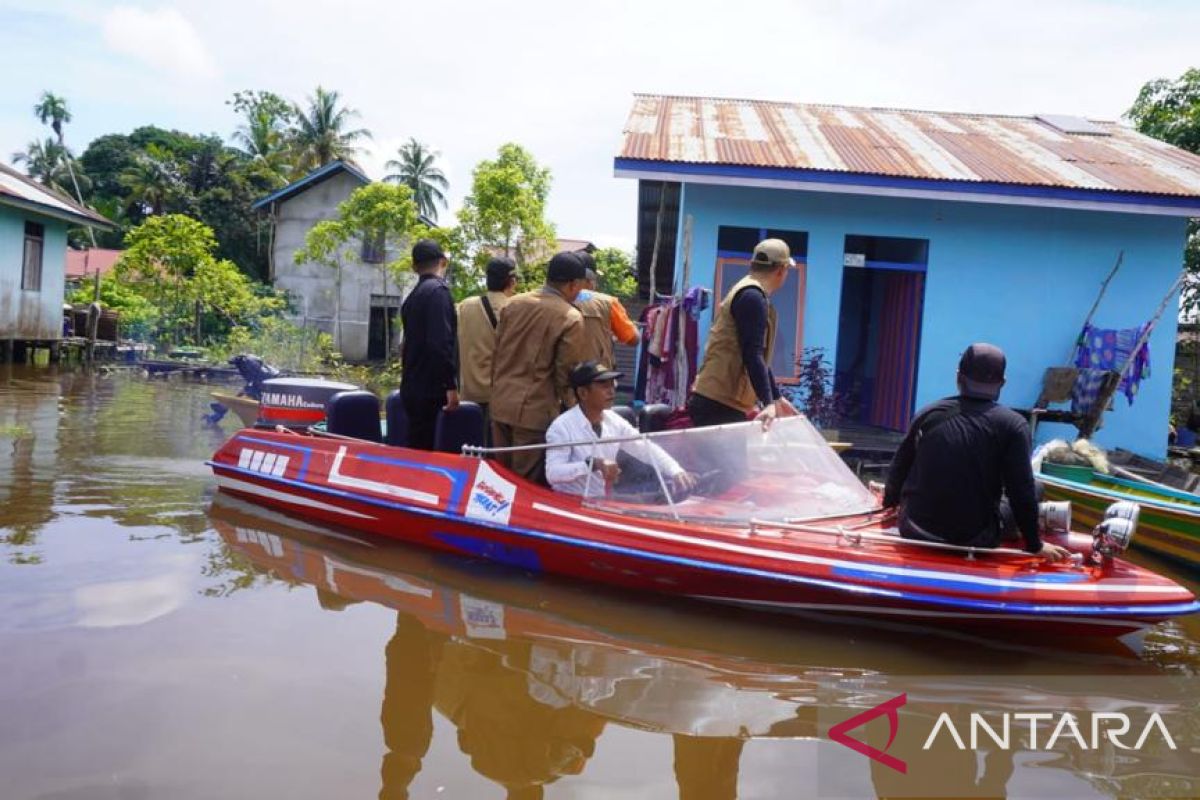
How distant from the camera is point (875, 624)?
4680mm

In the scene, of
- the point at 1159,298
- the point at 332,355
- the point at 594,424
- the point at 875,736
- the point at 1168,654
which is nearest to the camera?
the point at 875,736

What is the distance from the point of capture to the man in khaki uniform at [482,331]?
19.4 feet

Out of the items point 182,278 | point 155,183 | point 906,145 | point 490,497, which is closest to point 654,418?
point 490,497

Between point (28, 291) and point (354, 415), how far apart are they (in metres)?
17.6

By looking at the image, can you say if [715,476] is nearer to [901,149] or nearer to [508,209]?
[901,149]

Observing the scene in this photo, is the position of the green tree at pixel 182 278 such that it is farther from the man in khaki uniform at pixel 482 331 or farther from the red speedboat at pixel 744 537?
the man in khaki uniform at pixel 482 331

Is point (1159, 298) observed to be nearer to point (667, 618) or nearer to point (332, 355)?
point (667, 618)

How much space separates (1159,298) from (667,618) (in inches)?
341

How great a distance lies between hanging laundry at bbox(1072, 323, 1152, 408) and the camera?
400 inches

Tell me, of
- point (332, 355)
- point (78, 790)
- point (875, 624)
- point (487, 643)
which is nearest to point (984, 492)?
point (875, 624)

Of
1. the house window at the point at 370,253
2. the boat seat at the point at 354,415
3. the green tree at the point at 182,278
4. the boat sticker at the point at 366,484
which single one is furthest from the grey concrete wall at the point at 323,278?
the boat sticker at the point at 366,484

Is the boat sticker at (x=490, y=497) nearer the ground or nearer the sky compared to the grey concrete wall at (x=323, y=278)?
nearer the ground

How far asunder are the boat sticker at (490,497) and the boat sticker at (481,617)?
492 millimetres

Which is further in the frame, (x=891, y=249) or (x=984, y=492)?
(x=891, y=249)
